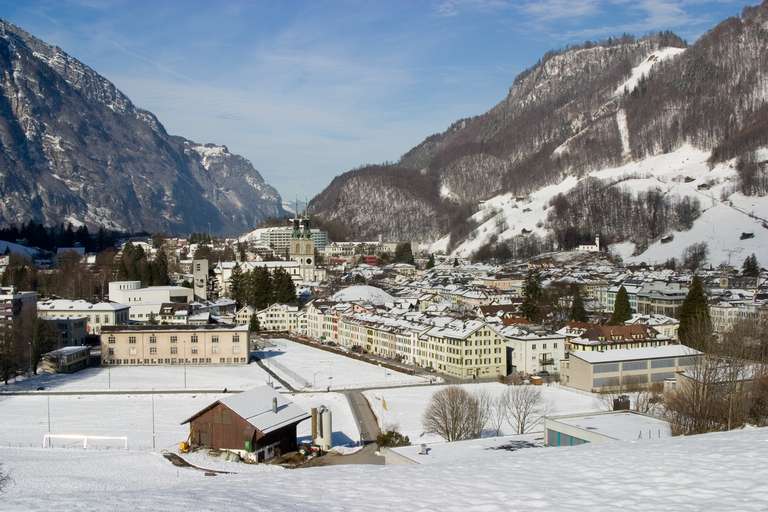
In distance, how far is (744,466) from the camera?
9.46 m

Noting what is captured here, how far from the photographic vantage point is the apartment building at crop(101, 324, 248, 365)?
50375mm

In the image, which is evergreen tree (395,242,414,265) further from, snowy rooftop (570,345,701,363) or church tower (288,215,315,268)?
snowy rooftop (570,345,701,363)

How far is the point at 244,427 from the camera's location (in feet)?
79.4

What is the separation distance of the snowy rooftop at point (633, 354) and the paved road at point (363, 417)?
11.2 metres

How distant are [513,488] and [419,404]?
27.1 metres

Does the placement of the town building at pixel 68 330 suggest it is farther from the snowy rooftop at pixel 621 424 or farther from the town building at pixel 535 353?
the snowy rooftop at pixel 621 424

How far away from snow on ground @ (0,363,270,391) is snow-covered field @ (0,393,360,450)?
3.01 meters

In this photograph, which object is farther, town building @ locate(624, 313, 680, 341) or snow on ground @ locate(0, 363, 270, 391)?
town building @ locate(624, 313, 680, 341)

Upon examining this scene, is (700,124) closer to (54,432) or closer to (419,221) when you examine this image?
(419,221)

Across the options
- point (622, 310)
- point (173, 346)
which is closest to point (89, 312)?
point (173, 346)

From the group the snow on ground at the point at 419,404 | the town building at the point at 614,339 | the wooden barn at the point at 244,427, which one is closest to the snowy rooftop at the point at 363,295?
the town building at the point at 614,339

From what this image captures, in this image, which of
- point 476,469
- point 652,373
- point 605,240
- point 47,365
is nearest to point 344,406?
point 652,373

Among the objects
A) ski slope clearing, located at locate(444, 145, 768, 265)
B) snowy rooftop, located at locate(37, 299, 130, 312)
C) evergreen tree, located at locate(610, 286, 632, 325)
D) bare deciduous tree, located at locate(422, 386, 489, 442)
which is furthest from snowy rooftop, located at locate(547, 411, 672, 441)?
ski slope clearing, located at locate(444, 145, 768, 265)

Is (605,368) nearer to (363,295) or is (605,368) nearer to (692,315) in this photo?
(692,315)
